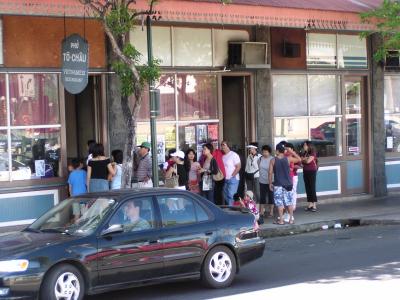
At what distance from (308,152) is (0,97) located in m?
7.03

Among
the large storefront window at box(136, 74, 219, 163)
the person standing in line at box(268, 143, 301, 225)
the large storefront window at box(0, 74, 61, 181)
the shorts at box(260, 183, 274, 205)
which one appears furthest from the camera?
the large storefront window at box(136, 74, 219, 163)

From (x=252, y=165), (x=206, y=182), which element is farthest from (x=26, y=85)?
(x=252, y=165)

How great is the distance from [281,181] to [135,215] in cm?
646

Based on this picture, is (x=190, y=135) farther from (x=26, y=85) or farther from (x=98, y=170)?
(x=26, y=85)

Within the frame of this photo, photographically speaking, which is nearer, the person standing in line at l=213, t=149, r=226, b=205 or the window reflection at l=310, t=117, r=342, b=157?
the person standing in line at l=213, t=149, r=226, b=205

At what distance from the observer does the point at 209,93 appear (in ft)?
56.4

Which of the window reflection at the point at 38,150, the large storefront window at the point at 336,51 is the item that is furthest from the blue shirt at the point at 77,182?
the large storefront window at the point at 336,51

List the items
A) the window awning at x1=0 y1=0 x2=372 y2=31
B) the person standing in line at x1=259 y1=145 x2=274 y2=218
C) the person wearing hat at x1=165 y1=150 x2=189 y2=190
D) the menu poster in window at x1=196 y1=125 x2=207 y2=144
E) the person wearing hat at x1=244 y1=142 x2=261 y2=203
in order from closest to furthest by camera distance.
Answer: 1. the window awning at x1=0 y1=0 x2=372 y2=31
2. the person wearing hat at x1=165 y1=150 x2=189 y2=190
3. the person standing in line at x1=259 y1=145 x2=274 y2=218
4. the person wearing hat at x1=244 y1=142 x2=261 y2=203
5. the menu poster in window at x1=196 y1=125 x2=207 y2=144

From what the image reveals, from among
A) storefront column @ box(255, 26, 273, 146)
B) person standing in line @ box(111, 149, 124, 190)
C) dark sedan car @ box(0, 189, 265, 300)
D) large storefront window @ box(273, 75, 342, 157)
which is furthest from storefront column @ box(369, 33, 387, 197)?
dark sedan car @ box(0, 189, 265, 300)

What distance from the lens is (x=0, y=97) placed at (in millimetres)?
14141

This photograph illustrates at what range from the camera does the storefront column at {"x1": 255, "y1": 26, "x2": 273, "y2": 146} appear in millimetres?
17719

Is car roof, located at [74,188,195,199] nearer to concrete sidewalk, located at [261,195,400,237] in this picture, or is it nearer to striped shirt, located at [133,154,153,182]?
striped shirt, located at [133,154,153,182]

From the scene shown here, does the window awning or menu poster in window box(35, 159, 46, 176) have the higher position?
the window awning

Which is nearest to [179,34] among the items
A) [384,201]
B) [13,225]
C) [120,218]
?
[13,225]
